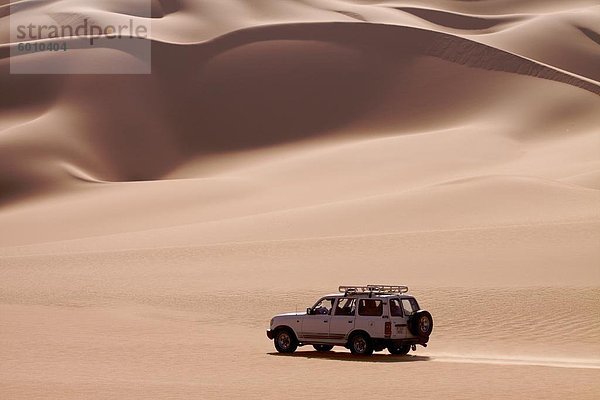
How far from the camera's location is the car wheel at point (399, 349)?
21300mm

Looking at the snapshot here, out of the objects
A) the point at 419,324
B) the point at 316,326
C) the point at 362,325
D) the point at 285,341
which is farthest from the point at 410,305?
the point at 285,341

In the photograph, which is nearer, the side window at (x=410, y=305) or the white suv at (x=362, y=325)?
the white suv at (x=362, y=325)

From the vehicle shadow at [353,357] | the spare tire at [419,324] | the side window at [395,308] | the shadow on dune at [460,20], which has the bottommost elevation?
the vehicle shadow at [353,357]

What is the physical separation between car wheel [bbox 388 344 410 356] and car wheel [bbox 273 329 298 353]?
6.23 ft

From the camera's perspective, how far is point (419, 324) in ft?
68.6

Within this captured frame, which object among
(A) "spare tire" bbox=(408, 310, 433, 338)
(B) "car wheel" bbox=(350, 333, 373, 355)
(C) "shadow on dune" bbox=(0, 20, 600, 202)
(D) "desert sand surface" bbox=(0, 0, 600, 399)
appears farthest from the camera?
(C) "shadow on dune" bbox=(0, 20, 600, 202)

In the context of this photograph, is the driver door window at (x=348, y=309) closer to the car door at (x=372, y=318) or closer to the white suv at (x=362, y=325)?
the white suv at (x=362, y=325)

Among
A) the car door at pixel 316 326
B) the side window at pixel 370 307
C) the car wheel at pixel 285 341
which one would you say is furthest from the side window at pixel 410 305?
the car wheel at pixel 285 341

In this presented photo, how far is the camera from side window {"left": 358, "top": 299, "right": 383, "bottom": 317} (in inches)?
832

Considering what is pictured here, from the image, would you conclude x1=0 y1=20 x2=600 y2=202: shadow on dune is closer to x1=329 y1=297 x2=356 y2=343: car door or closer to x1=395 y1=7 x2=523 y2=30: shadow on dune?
x1=395 y1=7 x2=523 y2=30: shadow on dune

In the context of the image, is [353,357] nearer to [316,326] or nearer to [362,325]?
[362,325]

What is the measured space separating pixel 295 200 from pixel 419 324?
37483 mm

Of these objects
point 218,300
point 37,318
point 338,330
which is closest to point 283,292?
point 218,300

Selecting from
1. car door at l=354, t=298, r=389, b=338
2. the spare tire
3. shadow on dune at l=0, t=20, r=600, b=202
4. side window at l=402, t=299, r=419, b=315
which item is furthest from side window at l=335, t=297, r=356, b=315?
shadow on dune at l=0, t=20, r=600, b=202
